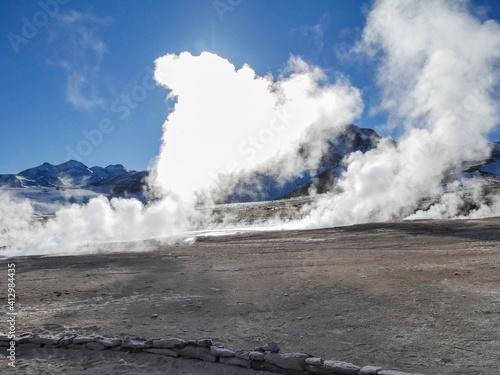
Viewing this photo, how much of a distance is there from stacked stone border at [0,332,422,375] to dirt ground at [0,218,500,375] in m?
0.17

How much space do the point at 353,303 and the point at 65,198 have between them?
129 m

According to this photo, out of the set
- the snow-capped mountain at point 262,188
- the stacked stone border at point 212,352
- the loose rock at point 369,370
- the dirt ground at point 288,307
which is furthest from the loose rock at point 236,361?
the snow-capped mountain at point 262,188

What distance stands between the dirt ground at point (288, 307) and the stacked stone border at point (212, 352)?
0.55 feet

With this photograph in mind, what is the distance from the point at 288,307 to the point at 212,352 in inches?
114

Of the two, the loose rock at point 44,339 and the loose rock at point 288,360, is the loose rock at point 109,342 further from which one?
the loose rock at point 288,360

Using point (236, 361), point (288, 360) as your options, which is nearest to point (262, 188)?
point (236, 361)

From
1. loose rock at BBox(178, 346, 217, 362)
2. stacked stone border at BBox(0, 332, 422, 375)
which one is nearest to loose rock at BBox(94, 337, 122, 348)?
stacked stone border at BBox(0, 332, 422, 375)

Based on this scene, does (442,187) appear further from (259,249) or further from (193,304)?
(193,304)

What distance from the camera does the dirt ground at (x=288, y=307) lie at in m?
5.53

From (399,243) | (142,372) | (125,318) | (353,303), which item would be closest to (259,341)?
(142,372)

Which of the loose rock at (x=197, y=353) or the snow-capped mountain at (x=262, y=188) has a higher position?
the snow-capped mountain at (x=262, y=188)

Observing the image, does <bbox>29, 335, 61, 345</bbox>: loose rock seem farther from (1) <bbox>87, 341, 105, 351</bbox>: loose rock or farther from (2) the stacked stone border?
(1) <bbox>87, 341, 105, 351</bbox>: loose rock

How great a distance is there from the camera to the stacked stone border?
4883 millimetres

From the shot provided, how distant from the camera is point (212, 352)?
5578 millimetres
